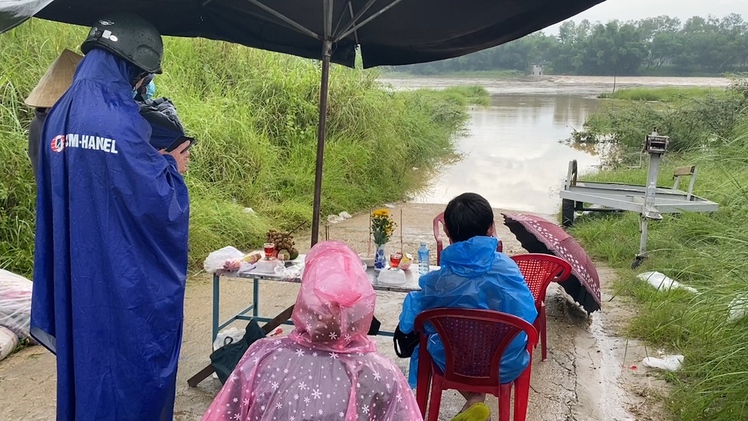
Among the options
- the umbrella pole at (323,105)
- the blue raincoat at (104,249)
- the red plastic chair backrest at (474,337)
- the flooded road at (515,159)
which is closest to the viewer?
the blue raincoat at (104,249)

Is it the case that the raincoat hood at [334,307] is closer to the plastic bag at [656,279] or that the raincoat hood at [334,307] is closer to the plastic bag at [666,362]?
the plastic bag at [666,362]

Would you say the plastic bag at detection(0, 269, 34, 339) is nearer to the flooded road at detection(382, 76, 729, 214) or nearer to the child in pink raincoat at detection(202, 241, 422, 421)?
the child in pink raincoat at detection(202, 241, 422, 421)

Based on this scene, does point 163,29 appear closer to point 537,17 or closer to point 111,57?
point 111,57

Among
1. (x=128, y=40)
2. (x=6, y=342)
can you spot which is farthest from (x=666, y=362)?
(x=6, y=342)

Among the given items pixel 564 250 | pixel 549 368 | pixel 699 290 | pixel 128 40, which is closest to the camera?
pixel 128 40

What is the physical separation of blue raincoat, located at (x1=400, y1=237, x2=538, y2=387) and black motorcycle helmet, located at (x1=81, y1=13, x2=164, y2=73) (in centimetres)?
142

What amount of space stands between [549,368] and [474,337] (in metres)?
1.53

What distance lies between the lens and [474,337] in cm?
262

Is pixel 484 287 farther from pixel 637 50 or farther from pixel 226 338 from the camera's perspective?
pixel 637 50

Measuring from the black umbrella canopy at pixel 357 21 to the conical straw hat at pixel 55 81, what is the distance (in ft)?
0.95

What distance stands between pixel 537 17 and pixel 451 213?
1.02 meters

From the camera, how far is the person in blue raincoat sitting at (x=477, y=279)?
103 inches

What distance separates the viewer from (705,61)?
159 ft

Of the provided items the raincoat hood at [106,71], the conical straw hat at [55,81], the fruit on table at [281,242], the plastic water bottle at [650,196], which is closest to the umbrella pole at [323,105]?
the fruit on table at [281,242]
